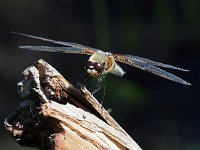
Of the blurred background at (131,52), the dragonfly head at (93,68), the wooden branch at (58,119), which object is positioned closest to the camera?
the wooden branch at (58,119)

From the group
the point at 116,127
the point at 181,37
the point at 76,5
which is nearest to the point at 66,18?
the point at 76,5

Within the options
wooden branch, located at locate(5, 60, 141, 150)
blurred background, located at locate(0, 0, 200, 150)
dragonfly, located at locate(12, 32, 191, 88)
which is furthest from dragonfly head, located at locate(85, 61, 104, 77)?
blurred background, located at locate(0, 0, 200, 150)

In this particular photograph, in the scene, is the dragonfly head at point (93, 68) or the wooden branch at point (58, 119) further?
the dragonfly head at point (93, 68)

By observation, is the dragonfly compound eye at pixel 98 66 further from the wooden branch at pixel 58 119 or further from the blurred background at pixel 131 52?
the blurred background at pixel 131 52

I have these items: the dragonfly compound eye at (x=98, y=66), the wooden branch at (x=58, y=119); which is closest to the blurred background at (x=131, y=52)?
the dragonfly compound eye at (x=98, y=66)

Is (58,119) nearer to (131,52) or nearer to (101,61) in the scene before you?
(101,61)

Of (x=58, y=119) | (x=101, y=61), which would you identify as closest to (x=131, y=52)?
(x=101, y=61)
